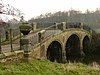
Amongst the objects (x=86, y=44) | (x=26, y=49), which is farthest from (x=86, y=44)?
(x=26, y=49)

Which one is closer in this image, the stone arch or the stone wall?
the stone wall

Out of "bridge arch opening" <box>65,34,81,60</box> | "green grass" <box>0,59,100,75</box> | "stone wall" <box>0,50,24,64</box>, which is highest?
"bridge arch opening" <box>65,34,81,60</box>

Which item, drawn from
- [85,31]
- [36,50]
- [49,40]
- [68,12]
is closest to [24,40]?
[36,50]

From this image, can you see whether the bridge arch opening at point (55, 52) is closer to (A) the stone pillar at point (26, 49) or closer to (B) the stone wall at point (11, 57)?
(A) the stone pillar at point (26, 49)

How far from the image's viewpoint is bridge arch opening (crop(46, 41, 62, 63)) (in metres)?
37.6

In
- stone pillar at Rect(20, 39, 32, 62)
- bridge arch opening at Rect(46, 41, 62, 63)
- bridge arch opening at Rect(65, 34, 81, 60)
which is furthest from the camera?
bridge arch opening at Rect(65, 34, 81, 60)

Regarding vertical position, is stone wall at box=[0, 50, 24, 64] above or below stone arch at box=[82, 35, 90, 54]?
below

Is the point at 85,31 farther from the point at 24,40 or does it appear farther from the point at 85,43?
the point at 24,40

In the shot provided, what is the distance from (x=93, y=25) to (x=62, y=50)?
169ft

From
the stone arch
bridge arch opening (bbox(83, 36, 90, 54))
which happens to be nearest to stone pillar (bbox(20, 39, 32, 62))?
the stone arch

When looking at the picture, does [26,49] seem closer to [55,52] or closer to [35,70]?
[35,70]

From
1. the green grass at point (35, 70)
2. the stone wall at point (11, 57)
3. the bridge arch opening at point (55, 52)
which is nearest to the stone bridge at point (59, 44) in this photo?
the bridge arch opening at point (55, 52)

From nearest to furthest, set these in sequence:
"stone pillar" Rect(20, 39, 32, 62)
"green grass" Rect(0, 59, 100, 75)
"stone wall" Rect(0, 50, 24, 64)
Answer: "green grass" Rect(0, 59, 100, 75), "stone wall" Rect(0, 50, 24, 64), "stone pillar" Rect(20, 39, 32, 62)

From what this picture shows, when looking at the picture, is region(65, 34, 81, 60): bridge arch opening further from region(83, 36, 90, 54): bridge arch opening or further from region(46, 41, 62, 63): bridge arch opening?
region(46, 41, 62, 63): bridge arch opening
